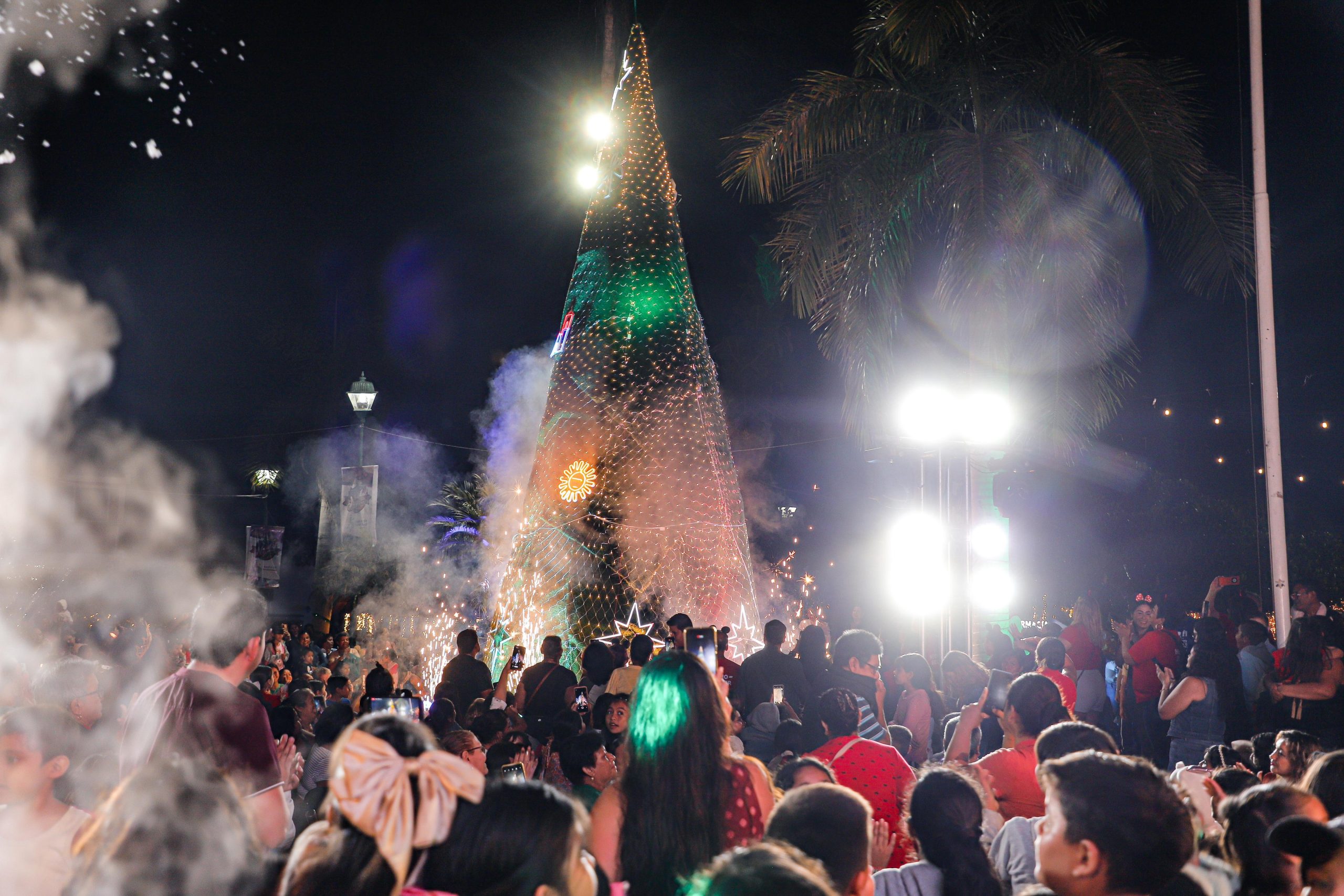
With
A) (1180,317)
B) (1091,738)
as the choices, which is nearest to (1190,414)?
(1180,317)

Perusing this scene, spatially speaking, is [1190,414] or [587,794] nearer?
[587,794]

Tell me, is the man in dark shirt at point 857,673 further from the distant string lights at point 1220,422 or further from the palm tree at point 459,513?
the distant string lights at point 1220,422

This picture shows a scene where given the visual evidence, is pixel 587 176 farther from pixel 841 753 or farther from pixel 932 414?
→ pixel 841 753

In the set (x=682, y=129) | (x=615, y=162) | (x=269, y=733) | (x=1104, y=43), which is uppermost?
(x=682, y=129)

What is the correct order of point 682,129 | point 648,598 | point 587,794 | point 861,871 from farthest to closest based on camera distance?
point 682,129 < point 648,598 < point 587,794 < point 861,871

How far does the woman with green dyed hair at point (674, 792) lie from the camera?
10.7 ft

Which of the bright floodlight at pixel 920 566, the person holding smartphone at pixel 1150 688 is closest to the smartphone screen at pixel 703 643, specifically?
the person holding smartphone at pixel 1150 688

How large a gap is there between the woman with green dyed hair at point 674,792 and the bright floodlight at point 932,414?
282 inches

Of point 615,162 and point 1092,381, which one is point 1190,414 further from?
point 615,162

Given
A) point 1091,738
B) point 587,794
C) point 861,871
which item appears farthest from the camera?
point 587,794

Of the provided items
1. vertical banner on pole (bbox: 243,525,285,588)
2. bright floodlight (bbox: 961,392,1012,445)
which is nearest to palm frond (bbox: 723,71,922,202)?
bright floodlight (bbox: 961,392,1012,445)

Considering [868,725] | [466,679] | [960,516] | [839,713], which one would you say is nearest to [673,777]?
[839,713]

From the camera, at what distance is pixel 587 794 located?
14.8 ft

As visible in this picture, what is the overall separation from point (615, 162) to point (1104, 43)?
526 centimetres
